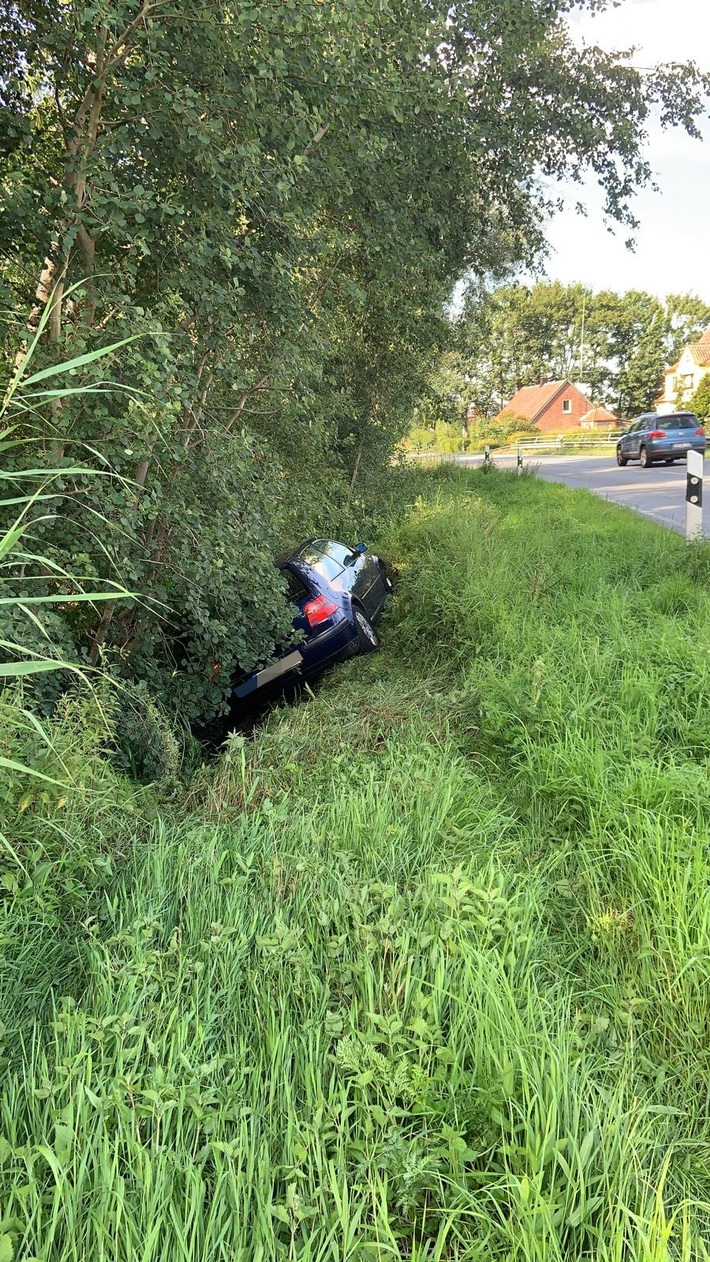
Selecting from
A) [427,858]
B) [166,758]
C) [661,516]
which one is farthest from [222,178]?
[661,516]

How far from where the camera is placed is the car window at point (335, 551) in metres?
7.17

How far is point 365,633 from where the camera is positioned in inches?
252

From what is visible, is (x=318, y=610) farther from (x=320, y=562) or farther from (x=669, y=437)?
(x=669, y=437)

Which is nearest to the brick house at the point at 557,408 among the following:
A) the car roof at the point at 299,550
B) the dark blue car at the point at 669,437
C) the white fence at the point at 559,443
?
the white fence at the point at 559,443

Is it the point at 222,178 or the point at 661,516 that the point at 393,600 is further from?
the point at 661,516

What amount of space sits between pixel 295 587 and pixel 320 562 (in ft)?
1.96

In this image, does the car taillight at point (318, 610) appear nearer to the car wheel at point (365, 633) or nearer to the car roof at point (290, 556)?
the car wheel at point (365, 633)

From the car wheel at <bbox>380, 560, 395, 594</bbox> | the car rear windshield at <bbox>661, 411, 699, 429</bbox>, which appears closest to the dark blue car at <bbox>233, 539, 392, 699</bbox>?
the car wheel at <bbox>380, 560, 395, 594</bbox>

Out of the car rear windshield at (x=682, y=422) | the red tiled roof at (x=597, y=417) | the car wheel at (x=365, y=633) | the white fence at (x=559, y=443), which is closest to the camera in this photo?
the car wheel at (x=365, y=633)

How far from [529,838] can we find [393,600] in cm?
459

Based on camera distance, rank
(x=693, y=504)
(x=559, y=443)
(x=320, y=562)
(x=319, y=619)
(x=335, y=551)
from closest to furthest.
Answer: (x=319, y=619) < (x=320, y=562) < (x=693, y=504) < (x=335, y=551) < (x=559, y=443)

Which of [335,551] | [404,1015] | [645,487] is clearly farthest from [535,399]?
[404,1015]

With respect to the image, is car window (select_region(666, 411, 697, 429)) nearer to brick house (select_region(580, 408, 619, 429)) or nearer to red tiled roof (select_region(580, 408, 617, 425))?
brick house (select_region(580, 408, 619, 429))

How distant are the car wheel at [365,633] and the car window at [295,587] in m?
0.54
